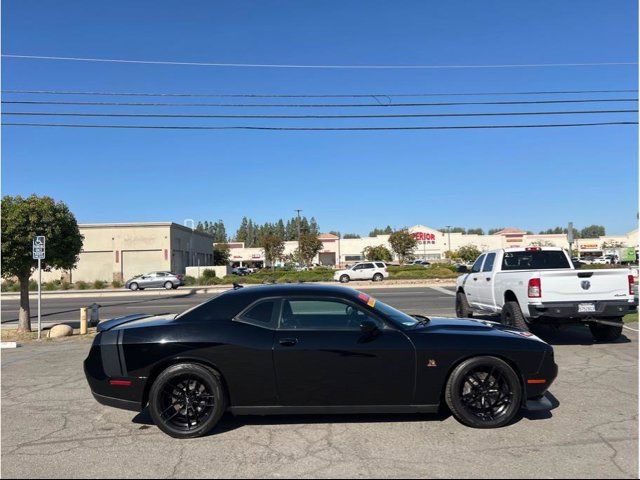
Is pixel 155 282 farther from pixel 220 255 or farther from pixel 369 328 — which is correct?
pixel 220 255

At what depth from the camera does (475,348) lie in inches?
195

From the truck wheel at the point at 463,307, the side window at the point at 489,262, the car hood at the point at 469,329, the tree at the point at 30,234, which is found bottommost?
the truck wheel at the point at 463,307

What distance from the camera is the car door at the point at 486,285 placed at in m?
10.6

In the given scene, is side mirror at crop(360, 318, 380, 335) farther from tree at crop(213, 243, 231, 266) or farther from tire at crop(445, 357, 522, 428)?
tree at crop(213, 243, 231, 266)

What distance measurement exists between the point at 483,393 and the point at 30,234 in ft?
37.9

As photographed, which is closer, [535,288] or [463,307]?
[535,288]

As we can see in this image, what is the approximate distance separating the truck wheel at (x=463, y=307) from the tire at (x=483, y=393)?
7.52m

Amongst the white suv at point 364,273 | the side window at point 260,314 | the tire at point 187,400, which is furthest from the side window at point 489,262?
the white suv at point 364,273

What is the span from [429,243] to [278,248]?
47770 mm

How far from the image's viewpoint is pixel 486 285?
1088 cm

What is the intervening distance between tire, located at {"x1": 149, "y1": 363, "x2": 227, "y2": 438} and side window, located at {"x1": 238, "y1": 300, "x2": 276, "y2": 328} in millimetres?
606

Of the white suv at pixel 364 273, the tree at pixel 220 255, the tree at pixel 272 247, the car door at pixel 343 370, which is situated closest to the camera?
the car door at pixel 343 370

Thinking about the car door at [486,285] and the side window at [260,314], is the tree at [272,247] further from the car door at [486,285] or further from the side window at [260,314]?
the side window at [260,314]

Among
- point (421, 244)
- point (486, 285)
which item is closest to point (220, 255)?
point (421, 244)
